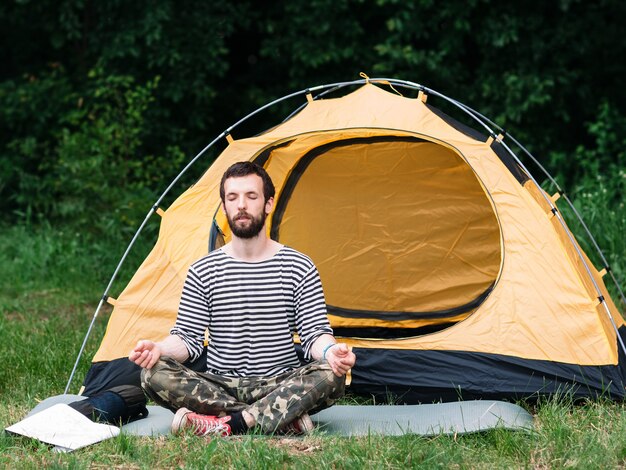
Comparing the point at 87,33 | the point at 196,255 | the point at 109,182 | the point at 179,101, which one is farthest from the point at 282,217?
the point at 87,33

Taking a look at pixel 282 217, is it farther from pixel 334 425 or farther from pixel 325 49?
pixel 325 49

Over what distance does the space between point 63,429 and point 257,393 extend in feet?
2.34

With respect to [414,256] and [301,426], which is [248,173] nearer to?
[301,426]

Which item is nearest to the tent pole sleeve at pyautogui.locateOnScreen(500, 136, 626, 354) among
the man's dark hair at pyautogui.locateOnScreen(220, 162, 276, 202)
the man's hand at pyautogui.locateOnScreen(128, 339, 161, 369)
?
the man's dark hair at pyautogui.locateOnScreen(220, 162, 276, 202)

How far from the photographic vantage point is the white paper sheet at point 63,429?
3223 mm

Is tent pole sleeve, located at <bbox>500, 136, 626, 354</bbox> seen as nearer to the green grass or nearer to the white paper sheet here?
the green grass

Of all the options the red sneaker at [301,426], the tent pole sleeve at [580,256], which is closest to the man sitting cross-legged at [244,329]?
the red sneaker at [301,426]

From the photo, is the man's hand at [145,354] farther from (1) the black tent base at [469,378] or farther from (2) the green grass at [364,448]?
(1) the black tent base at [469,378]

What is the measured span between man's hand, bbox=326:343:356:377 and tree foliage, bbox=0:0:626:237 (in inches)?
170

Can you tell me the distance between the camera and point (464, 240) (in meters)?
5.23

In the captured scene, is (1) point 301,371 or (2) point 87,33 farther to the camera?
(2) point 87,33

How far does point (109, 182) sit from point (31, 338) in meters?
2.77

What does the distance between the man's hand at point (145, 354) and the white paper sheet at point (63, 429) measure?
29 centimetres

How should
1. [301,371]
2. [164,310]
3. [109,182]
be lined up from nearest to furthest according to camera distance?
[301,371], [164,310], [109,182]
